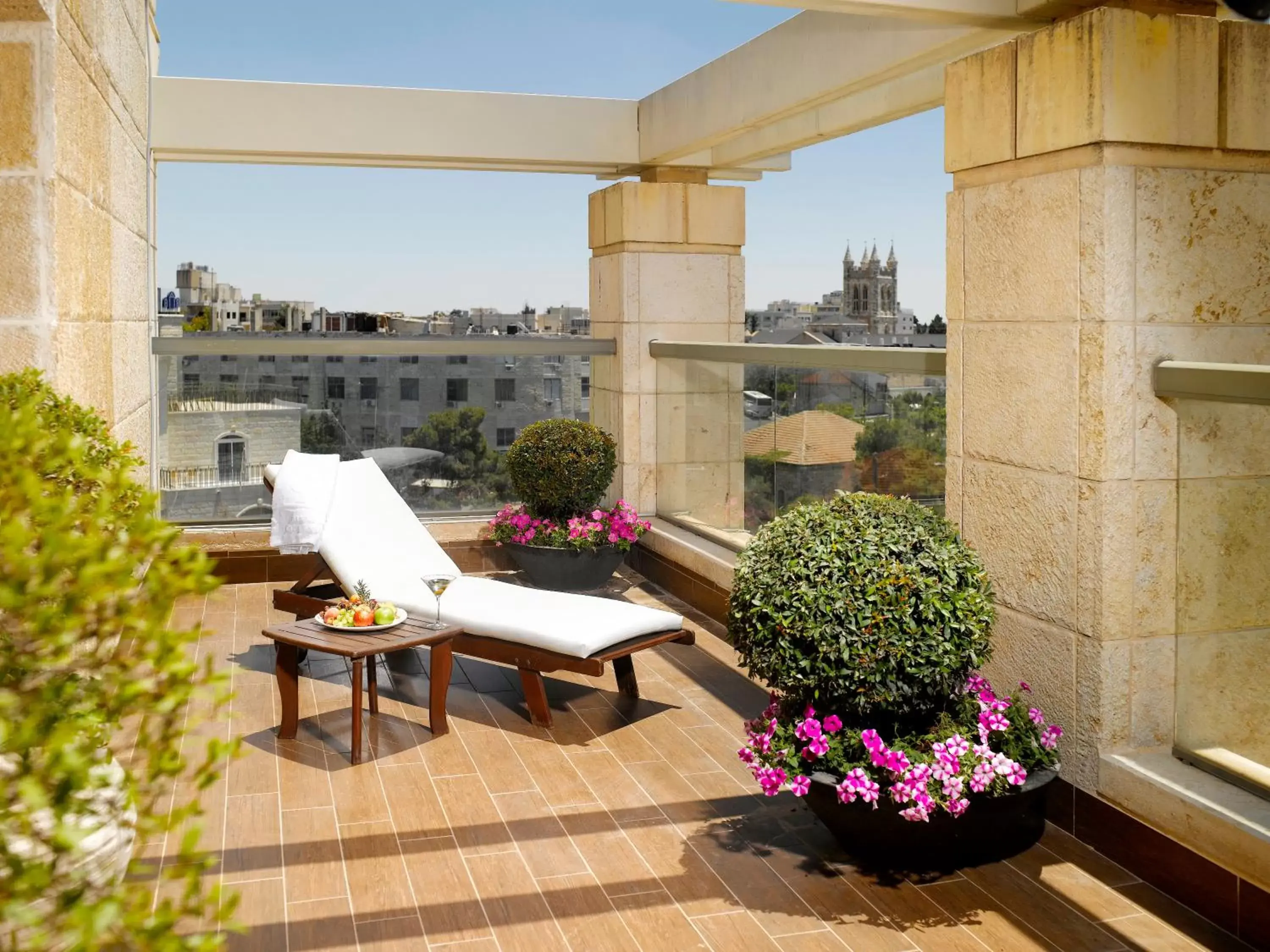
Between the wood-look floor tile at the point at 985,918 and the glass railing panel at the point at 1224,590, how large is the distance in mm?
775

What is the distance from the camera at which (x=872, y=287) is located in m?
31.5

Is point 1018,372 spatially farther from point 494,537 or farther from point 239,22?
point 239,22

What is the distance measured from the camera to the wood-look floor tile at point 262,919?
10.4 ft

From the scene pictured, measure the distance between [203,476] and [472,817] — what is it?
16.0ft

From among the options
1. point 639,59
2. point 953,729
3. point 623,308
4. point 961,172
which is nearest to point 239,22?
point 639,59

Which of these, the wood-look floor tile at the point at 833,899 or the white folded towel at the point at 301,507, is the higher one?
the white folded towel at the point at 301,507

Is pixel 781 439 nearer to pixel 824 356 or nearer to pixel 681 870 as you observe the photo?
pixel 824 356

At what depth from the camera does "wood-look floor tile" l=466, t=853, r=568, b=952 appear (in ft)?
10.5

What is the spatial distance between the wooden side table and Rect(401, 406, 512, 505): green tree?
3.57 m

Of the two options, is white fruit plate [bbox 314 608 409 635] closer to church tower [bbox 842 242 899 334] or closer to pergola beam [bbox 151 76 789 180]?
pergola beam [bbox 151 76 789 180]

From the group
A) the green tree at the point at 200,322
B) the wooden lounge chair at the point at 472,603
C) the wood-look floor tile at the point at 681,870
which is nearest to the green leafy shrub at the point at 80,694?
the wood-look floor tile at the point at 681,870

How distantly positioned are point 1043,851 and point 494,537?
15.3 feet

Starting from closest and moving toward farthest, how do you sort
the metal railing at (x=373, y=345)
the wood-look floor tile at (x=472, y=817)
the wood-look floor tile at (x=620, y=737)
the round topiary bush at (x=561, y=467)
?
1. the wood-look floor tile at (x=472, y=817)
2. the wood-look floor tile at (x=620, y=737)
3. the round topiary bush at (x=561, y=467)
4. the metal railing at (x=373, y=345)

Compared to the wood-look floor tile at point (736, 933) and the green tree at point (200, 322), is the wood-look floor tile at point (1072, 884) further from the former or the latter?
the green tree at point (200, 322)
